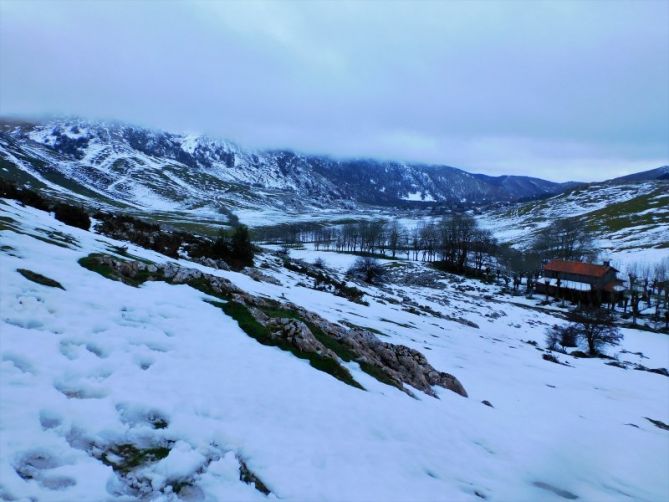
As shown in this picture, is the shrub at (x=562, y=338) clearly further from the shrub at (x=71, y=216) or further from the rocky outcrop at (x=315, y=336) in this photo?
the shrub at (x=71, y=216)

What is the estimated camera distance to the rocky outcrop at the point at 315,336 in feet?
46.1

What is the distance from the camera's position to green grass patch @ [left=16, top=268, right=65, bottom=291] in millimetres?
11672

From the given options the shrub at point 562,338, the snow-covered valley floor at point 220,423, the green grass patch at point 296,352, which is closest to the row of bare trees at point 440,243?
the shrub at point 562,338

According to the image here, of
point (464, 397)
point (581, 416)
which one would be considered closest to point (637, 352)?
point (581, 416)

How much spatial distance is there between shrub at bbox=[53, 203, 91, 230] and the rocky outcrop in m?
18.2

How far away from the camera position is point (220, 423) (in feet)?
25.3

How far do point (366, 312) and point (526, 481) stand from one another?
2259cm

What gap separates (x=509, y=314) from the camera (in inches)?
2483

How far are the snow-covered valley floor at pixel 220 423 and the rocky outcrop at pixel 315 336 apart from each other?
0.94 meters

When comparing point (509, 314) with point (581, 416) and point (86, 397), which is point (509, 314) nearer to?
point (581, 416)

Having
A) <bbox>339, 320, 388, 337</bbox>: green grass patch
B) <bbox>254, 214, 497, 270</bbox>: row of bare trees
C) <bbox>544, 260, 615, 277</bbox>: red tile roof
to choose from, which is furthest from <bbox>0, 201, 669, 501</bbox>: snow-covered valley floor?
<bbox>254, 214, 497, 270</bbox>: row of bare trees

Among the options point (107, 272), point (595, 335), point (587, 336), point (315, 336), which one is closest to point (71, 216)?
point (107, 272)

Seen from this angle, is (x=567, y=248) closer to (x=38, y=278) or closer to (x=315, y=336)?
(x=315, y=336)

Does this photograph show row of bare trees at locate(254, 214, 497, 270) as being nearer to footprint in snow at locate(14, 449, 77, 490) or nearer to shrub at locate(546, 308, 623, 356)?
shrub at locate(546, 308, 623, 356)
